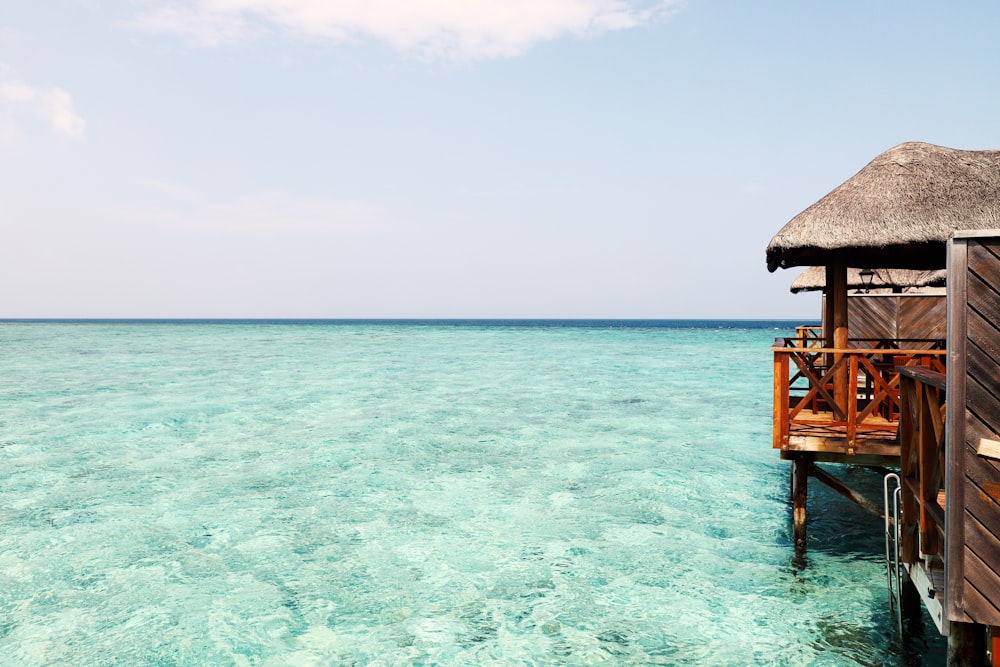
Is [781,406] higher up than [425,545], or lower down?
higher up

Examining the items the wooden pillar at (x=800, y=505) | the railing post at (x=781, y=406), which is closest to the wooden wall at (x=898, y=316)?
the wooden pillar at (x=800, y=505)

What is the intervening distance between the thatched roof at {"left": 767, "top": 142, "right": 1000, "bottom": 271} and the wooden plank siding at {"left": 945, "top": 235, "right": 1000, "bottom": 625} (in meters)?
3.63

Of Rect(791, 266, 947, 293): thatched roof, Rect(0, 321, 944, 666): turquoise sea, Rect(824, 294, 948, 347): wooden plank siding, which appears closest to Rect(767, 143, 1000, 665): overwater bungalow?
Rect(824, 294, 948, 347): wooden plank siding

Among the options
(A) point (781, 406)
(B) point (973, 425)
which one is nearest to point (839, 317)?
(A) point (781, 406)

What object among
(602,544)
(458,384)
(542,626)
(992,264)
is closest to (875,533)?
(602,544)

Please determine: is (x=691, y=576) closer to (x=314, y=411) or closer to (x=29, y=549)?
(x=29, y=549)

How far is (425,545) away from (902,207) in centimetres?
734

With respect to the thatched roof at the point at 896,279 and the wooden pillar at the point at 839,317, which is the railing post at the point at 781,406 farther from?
the thatched roof at the point at 896,279

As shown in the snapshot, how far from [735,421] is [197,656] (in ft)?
49.6

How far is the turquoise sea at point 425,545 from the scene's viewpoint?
609cm

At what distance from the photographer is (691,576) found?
7.50 meters

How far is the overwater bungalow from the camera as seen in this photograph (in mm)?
3660

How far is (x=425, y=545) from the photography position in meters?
8.59

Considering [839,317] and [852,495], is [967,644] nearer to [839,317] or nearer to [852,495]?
[852,495]
